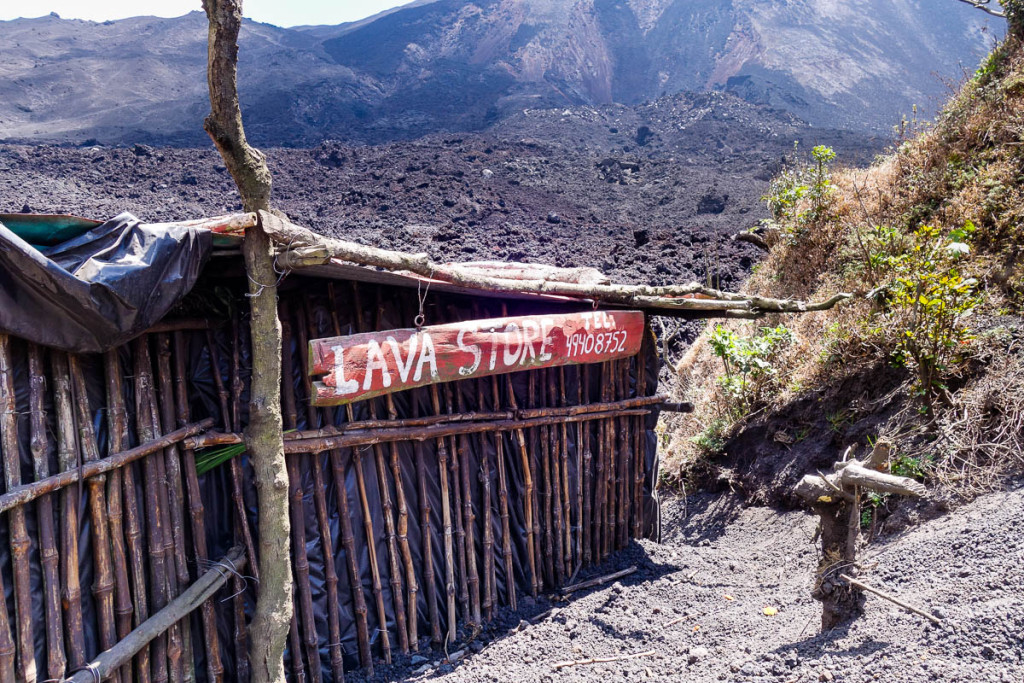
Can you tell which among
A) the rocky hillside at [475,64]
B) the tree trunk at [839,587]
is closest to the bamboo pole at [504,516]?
the tree trunk at [839,587]

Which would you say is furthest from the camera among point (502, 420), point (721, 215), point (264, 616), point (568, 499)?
point (721, 215)

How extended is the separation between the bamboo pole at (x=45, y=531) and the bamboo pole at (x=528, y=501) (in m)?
2.52

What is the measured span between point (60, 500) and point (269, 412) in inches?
32.3

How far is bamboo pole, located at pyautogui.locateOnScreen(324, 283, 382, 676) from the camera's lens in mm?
3625

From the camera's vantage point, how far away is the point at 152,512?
295cm

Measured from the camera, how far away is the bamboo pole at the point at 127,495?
9.32ft

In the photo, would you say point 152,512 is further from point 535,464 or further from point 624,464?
point 624,464

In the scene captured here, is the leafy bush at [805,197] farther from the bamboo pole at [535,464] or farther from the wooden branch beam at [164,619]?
the wooden branch beam at [164,619]

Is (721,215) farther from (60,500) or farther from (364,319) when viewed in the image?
(60,500)

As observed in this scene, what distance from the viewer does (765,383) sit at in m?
7.00

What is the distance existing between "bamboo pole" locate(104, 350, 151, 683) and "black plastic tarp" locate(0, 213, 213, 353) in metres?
0.26

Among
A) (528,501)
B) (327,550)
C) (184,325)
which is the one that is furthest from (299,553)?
(528,501)

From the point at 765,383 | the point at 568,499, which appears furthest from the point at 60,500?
the point at 765,383

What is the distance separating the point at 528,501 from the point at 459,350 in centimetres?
136
